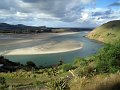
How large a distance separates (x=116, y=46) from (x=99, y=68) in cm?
208

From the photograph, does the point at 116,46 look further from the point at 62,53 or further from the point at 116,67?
the point at 62,53

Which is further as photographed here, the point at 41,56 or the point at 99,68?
the point at 41,56

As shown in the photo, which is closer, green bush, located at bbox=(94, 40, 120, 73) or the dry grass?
the dry grass

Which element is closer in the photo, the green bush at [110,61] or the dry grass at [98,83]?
the dry grass at [98,83]

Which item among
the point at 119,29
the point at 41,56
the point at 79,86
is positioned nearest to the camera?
the point at 79,86

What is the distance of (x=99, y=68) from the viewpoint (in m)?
20.9

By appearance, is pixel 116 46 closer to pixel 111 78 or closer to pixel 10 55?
pixel 111 78

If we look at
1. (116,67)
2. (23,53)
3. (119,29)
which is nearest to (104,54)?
(116,67)

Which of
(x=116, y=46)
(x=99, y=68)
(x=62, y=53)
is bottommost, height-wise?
(x=62, y=53)

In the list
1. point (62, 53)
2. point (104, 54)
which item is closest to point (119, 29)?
point (62, 53)

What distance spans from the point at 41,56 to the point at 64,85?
70183 mm

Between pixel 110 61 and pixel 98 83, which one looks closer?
pixel 98 83

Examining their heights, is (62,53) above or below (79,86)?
below

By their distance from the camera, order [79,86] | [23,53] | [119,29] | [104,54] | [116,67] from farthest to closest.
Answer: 1. [119,29]
2. [23,53]
3. [104,54]
4. [116,67]
5. [79,86]
